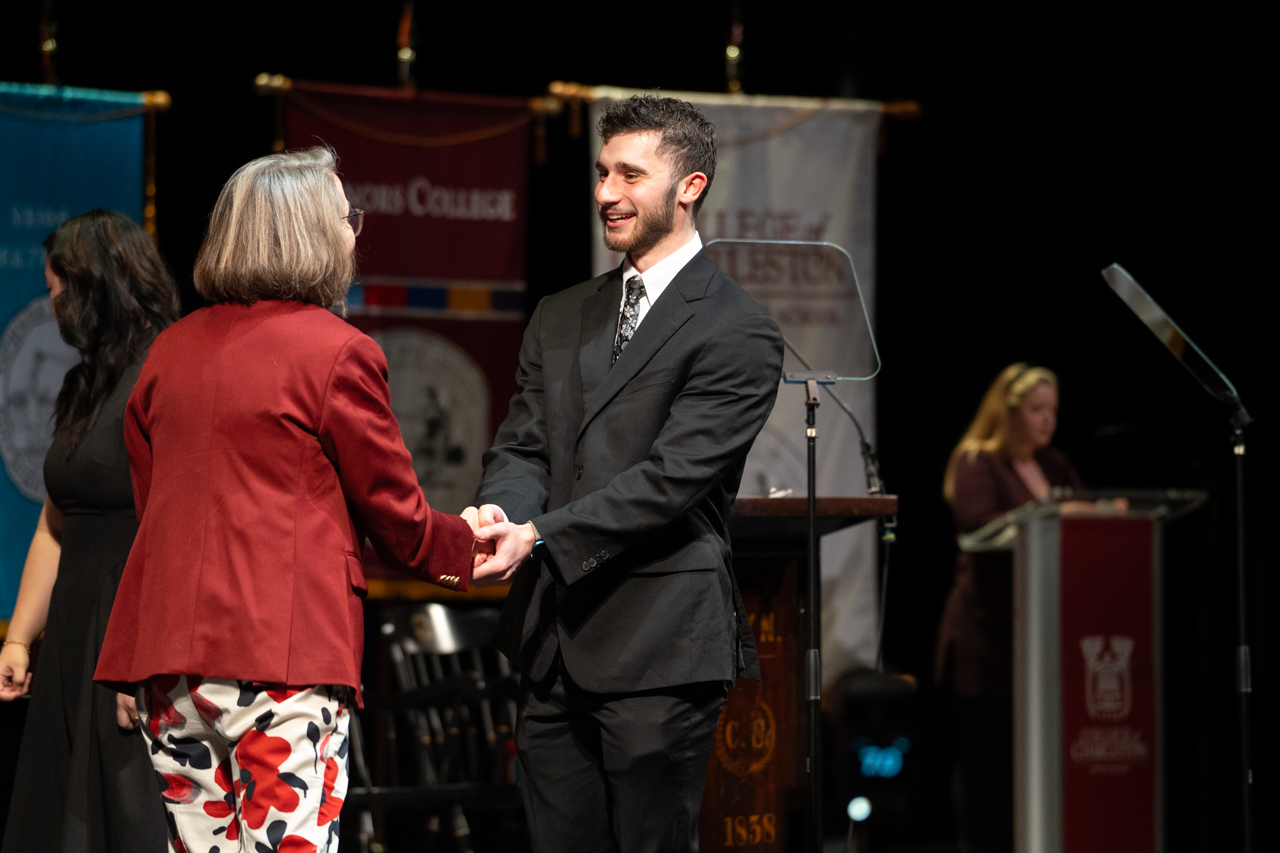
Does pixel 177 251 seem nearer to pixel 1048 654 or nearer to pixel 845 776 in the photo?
pixel 845 776

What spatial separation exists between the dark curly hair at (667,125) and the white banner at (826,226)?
231 centimetres

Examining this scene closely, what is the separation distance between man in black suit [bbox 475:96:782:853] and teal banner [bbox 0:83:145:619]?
2618mm

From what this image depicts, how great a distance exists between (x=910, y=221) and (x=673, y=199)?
3.67 m

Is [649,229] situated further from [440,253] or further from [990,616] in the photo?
[990,616]

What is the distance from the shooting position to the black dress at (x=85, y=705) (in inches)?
100

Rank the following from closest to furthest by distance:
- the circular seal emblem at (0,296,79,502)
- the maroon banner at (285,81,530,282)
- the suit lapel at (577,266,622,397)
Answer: the suit lapel at (577,266,622,397) < the circular seal emblem at (0,296,79,502) < the maroon banner at (285,81,530,282)

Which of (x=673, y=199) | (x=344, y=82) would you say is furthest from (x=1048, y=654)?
(x=344, y=82)

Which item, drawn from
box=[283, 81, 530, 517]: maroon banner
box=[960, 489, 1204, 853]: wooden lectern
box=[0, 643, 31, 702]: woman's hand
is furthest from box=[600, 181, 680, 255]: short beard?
box=[283, 81, 530, 517]: maroon banner

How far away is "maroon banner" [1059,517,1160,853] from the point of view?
365 cm

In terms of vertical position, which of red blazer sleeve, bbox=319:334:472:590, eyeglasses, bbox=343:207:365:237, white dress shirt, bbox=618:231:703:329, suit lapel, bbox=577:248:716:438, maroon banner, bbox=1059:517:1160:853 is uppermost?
eyeglasses, bbox=343:207:365:237

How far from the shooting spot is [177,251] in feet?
16.5

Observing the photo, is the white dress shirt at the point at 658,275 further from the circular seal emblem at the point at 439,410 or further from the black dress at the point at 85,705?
the circular seal emblem at the point at 439,410

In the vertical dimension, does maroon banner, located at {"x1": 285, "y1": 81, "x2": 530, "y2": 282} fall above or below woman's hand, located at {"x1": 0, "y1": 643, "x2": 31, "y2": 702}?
above

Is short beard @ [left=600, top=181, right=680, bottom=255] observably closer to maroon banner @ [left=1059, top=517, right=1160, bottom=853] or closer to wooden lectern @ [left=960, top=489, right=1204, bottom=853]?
wooden lectern @ [left=960, top=489, right=1204, bottom=853]
